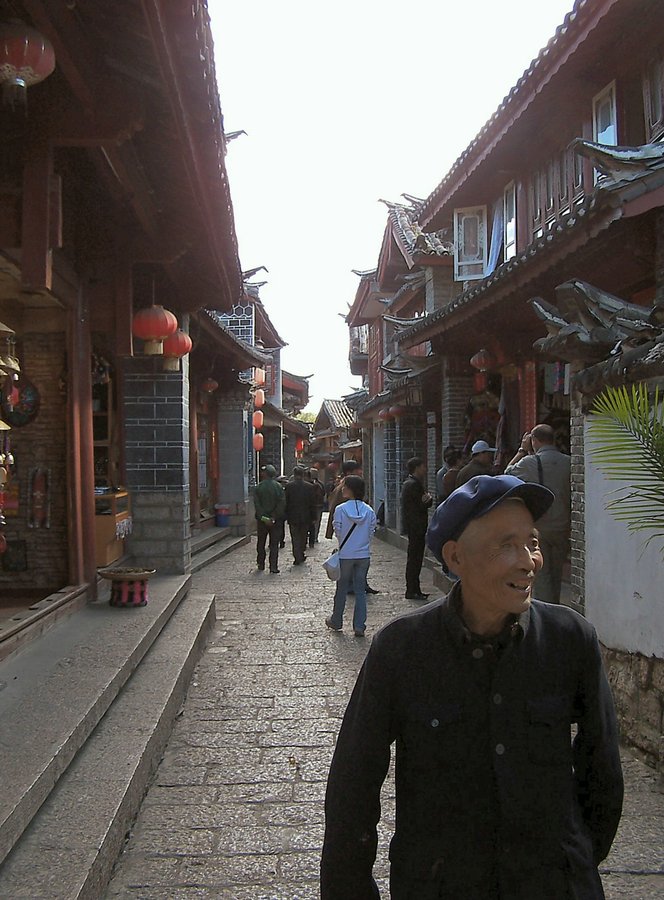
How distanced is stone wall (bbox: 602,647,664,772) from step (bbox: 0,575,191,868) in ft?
Answer: 9.55

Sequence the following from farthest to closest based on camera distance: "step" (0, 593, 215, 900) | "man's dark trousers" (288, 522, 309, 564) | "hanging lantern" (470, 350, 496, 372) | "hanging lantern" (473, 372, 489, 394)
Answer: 1. "man's dark trousers" (288, 522, 309, 564)
2. "hanging lantern" (473, 372, 489, 394)
3. "hanging lantern" (470, 350, 496, 372)
4. "step" (0, 593, 215, 900)

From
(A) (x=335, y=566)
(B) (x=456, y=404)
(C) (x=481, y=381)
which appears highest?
(C) (x=481, y=381)

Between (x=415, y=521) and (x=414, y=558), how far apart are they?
464mm

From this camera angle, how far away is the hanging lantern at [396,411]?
1608 cm

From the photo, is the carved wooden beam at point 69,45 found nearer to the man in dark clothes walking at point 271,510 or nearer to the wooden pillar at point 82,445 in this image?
the wooden pillar at point 82,445

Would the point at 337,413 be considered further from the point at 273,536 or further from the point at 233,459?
the point at 273,536

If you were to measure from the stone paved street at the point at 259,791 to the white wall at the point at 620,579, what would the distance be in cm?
70

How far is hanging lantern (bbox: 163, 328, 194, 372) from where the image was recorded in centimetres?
854

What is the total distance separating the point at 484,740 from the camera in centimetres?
175

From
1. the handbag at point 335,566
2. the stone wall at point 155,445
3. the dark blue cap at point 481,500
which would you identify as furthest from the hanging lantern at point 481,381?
the dark blue cap at point 481,500

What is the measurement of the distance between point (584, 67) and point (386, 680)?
27.3 ft

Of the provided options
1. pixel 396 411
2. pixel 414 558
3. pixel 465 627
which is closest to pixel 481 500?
pixel 465 627

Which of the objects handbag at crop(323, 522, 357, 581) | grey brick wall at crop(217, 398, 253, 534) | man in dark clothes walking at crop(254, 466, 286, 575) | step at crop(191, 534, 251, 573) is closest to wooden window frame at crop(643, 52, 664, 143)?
handbag at crop(323, 522, 357, 581)

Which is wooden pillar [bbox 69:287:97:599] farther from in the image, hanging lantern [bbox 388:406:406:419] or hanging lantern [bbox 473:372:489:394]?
hanging lantern [bbox 388:406:406:419]
